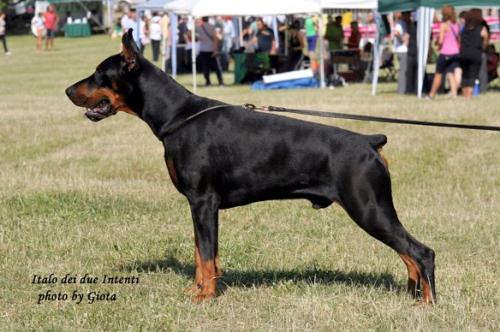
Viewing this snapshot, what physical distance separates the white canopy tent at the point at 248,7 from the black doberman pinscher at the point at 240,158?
18459mm

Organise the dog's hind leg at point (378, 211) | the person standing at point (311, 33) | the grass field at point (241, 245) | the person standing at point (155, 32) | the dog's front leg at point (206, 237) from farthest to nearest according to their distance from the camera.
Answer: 1. the person standing at point (155, 32)
2. the person standing at point (311, 33)
3. the dog's front leg at point (206, 237)
4. the grass field at point (241, 245)
5. the dog's hind leg at point (378, 211)

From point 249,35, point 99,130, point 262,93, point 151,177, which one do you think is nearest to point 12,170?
point 151,177

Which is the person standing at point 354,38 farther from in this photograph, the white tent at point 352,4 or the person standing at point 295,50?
the white tent at point 352,4

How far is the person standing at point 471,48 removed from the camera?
20.1 meters

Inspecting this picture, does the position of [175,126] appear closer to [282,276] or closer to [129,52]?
[129,52]

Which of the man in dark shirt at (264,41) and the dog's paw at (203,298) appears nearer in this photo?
the dog's paw at (203,298)

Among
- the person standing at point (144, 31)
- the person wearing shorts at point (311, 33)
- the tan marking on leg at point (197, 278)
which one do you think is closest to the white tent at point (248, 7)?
the person wearing shorts at point (311, 33)

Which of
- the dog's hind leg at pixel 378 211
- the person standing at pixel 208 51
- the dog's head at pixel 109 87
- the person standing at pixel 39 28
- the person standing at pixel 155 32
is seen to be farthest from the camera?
the person standing at pixel 39 28

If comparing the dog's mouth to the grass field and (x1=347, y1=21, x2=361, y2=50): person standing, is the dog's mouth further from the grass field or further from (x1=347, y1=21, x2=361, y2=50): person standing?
(x1=347, y1=21, x2=361, y2=50): person standing

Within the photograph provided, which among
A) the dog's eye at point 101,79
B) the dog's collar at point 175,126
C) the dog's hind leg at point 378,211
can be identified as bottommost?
the dog's hind leg at point 378,211

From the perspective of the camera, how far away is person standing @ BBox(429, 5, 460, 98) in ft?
65.8

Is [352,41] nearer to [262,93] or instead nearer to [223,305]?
[262,93]

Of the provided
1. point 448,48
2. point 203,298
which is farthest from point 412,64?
point 203,298

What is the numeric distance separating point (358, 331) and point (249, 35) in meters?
27.5
